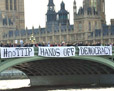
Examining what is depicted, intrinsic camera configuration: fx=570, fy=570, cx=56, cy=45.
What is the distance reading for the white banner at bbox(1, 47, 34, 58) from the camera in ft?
143

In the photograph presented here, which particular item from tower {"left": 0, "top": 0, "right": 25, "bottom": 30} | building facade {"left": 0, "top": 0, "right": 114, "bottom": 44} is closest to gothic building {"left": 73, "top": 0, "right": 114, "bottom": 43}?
building facade {"left": 0, "top": 0, "right": 114, "bottom": 44}

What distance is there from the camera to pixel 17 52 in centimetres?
4438

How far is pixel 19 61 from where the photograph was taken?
44.3 m

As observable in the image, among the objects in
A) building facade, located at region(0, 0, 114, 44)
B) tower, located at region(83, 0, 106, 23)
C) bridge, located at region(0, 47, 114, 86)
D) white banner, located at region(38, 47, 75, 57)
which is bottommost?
bridge, located at region(0, 47, 114, 86)

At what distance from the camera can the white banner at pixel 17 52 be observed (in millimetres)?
43469

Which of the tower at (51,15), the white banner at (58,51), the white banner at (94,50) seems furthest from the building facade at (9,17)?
the white banner at (58,51)

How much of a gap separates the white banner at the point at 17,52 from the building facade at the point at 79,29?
89748 mm

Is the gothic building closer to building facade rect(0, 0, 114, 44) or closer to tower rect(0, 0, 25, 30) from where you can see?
building facade rect(0, 0, 114, 44)

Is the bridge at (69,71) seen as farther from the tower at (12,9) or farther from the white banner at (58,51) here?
the tower at (12,9)

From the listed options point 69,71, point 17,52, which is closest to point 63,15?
point 69,71

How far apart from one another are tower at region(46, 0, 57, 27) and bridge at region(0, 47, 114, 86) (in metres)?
106

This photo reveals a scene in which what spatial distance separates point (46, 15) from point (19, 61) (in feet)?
442

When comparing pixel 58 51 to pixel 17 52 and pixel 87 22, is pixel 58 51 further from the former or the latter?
pixel 87 22

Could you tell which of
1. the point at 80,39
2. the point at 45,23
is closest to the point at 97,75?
the point at 80,39
